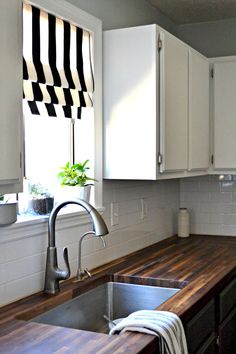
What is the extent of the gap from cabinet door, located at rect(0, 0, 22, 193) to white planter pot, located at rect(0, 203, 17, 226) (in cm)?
26

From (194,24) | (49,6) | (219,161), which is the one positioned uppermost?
(194,24)

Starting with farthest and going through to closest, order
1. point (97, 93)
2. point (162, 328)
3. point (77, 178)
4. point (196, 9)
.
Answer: point (196, 9) < point (97, 93) < point (77, 178) < point (162, 328)

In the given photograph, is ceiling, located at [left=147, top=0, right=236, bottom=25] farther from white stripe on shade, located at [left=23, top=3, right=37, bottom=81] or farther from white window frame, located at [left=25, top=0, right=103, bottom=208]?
white stripe on shade, located at [left=23, top=3, right=37, bottom=81]

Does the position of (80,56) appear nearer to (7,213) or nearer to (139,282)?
(7,213)

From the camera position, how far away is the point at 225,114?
Answer: 3.81m

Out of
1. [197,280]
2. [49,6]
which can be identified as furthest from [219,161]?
[49,6]

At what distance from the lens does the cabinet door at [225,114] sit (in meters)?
3.80

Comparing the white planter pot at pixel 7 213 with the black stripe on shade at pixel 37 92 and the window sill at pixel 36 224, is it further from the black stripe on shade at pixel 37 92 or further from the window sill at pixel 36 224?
the black stripe on shade at pixel 37 92

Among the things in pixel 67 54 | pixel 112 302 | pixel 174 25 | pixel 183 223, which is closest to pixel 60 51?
pixel 67 54

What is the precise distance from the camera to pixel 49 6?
8.22 ft

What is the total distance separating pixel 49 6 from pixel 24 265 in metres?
1.25

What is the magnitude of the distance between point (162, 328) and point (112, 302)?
0.88m

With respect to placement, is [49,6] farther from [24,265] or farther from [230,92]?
[230,92]

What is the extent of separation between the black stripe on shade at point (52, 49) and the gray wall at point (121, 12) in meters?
0.17
